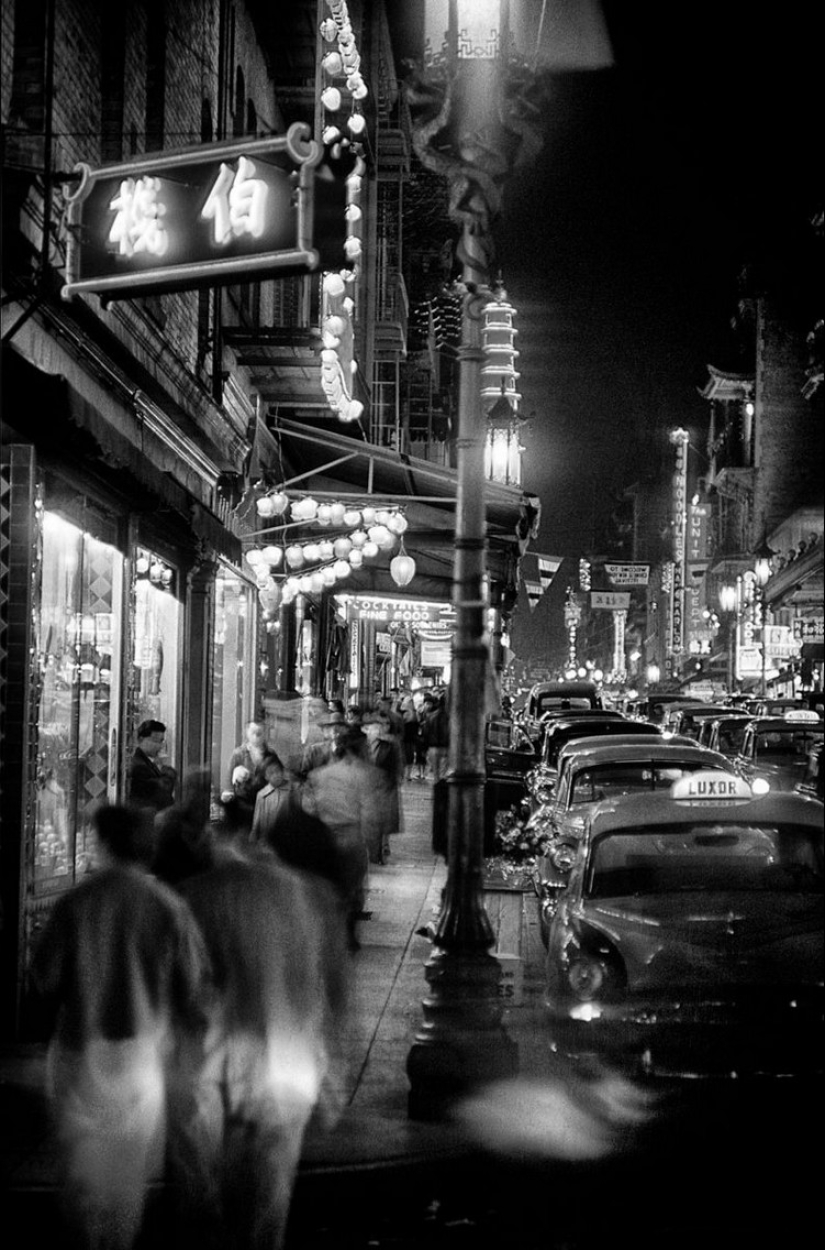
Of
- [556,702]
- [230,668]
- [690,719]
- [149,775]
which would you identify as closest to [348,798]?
[149,775]

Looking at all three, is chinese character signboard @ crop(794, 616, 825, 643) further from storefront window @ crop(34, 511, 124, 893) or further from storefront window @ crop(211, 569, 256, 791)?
storefront window @ crop(34, 511, 124, 893)

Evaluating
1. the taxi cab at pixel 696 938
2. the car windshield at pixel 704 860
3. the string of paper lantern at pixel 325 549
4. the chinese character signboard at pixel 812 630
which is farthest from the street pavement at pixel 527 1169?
the chinese character signboard at pixel 812 630

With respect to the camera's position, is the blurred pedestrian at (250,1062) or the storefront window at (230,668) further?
the storefront window at (230,668)

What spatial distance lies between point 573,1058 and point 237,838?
2.15 m

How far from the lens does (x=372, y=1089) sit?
8.70 metres

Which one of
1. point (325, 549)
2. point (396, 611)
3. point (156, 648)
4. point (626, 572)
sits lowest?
point (156, 648)

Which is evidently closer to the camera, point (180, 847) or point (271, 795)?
point (180, 847)

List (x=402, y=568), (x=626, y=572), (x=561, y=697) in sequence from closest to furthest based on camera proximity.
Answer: (x=402, y=568), (x=561, y=697), (x=626, y=572)

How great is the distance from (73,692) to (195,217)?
14.5 feet

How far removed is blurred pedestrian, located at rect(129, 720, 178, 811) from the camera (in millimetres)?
12438

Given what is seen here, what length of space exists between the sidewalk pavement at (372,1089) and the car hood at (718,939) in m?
1.38

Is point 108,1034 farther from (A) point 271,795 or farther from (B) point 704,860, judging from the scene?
(A) point 271,795

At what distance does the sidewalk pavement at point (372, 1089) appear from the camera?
7008mm

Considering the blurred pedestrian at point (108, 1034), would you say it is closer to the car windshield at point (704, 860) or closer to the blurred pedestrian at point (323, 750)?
the car windshield at point (704, 860)
